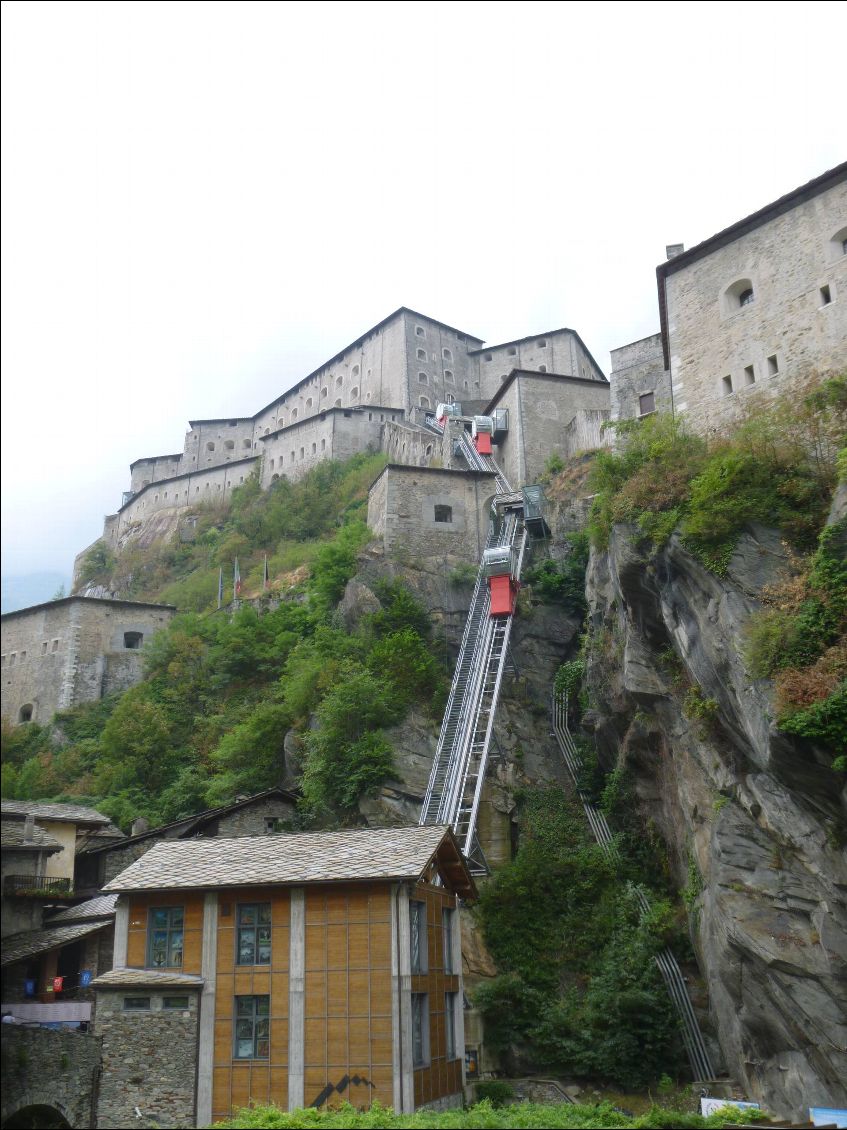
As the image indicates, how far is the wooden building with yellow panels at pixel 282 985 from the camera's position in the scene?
1906 centimetres

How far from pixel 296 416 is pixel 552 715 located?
175 ft

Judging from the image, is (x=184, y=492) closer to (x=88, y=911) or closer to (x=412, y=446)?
(x=412, y=446)

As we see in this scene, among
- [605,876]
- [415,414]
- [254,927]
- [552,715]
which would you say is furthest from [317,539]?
[254,927]

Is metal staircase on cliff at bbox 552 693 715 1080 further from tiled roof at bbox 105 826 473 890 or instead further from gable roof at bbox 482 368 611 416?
gable roof at bbox 482 368 611 416

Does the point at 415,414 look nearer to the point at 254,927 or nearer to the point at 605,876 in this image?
the point at 605,876

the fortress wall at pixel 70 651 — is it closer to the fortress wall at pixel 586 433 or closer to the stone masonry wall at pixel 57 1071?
the stone masonry wall at pixel 57 1071

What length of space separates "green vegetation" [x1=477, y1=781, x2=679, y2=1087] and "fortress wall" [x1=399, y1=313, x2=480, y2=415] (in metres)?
47.9

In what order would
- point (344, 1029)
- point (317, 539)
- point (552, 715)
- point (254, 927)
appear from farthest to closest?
point (317, 539) → point (552, 715) → point (254, 927) → point (344, 1029)

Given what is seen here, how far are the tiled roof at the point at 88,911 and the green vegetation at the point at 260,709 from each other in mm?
3518

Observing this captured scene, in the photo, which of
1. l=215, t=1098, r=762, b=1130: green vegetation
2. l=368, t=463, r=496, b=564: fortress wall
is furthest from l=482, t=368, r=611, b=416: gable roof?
l=215, t=1098, r=762, b=1130: green vegetation

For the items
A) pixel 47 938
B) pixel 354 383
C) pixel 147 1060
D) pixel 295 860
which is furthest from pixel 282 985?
pixel 354 383

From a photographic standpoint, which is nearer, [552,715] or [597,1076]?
[597,1076]

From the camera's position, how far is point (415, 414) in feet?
231

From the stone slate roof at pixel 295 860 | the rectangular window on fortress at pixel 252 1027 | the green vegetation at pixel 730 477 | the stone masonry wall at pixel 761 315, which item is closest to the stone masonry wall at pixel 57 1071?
the rectangular window on fortress at pixel 252 1027
